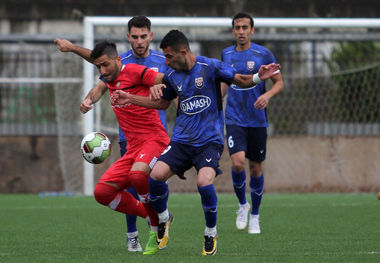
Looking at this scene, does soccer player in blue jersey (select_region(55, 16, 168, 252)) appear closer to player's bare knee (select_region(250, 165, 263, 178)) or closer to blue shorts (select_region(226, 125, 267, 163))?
blue shorts (select_region(226, 125, 267, 163))

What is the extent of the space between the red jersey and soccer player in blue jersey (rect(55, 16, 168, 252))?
0.34 m

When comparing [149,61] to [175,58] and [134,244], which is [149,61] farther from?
[134,244]

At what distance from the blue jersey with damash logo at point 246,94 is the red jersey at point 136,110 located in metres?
2.07

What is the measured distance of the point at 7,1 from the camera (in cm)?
2286

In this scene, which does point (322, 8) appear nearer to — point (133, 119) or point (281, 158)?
point (281, 158)

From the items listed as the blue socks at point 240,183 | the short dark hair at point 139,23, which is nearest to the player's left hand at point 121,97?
the short dark hair at point 139,23

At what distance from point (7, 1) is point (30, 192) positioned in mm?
9971

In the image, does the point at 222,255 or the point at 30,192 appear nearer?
the point at 222,255

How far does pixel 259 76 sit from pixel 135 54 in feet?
5.33

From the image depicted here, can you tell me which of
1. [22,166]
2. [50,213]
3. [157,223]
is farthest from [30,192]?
[157,223]

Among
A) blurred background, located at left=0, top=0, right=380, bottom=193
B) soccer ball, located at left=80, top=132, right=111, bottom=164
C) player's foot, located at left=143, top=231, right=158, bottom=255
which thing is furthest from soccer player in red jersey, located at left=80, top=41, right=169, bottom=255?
blurred background, located at left=0, top=0, right=380, bottom=193

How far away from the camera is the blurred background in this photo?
14086 mm

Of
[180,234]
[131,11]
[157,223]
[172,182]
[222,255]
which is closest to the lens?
[222,255]

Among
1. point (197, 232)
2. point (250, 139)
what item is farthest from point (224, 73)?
point (250, 139)
